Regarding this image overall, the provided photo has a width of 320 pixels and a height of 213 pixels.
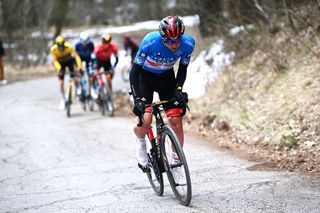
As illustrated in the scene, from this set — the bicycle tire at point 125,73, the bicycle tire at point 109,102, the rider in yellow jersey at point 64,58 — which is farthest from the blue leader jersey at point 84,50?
the bicycle tire at point 125,73

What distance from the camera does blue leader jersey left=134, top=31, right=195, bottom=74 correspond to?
590 cm

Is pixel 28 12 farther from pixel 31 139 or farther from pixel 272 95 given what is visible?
pixel 272 95

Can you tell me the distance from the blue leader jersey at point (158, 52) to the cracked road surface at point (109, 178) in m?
1.62

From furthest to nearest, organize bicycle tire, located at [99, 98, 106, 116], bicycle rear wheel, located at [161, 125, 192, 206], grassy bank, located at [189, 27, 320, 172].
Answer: bicycle tire, located at [99, 98, 106, 116], grassy bank, located at [189, 27, 320, 172], bicycle rear wheel, located at [161, 125, 192, 206]

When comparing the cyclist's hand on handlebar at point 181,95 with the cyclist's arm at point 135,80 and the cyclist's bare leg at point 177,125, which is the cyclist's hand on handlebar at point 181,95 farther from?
the cyclist's arm at point 135,80

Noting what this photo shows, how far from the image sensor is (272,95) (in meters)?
9.84

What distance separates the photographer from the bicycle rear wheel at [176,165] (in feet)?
17.7

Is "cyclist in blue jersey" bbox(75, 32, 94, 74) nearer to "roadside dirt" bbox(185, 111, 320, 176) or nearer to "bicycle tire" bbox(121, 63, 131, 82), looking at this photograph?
"roadside dirt" bbox(185, 111, 320, 176)

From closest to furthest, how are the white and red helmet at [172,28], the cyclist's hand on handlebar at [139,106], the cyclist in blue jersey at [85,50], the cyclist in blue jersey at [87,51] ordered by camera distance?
the white and red helmet at [172,28] → the cyclist's hand on handlebar at [139,106] → the cyclist in blue jersey at [87,51] → the cyclist in blue jersey at [85,50]

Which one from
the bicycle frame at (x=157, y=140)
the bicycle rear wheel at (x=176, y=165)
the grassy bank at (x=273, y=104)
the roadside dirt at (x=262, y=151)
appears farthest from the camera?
the grassy bank at (x=273, y=104)

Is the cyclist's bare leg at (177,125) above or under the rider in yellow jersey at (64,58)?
under

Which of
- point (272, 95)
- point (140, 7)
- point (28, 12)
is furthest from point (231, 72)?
point (140, 7)

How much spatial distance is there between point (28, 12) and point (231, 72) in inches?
800

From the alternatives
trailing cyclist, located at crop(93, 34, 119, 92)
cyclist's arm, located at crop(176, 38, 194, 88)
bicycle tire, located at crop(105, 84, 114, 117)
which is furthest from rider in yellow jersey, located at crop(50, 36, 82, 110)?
cyclist's arm, located at crop(176, 38, 194, 88)
